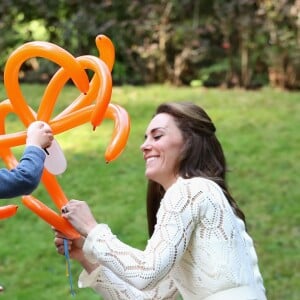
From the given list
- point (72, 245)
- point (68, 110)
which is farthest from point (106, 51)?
point (72, 245)

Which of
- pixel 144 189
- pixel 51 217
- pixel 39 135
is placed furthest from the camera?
pixel 144 189

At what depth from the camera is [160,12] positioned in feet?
35.2

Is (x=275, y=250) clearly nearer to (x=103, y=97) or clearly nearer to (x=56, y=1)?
(x=103, y=97)

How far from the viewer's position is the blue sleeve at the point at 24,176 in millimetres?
2189

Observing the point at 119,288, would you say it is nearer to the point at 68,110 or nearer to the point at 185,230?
the point at 185,230

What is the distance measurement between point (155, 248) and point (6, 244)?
11.0ft

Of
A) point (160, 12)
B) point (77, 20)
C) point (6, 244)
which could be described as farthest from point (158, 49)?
point (6, 244)

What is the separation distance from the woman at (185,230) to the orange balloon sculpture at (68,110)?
0.13 m

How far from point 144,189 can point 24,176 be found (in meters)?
4.13

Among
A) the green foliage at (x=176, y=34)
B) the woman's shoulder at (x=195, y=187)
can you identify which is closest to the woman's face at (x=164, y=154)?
the woman's shoulder at (x=195, y=187)

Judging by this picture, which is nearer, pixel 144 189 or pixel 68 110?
pixel 68 110

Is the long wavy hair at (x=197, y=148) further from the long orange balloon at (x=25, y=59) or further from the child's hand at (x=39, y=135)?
the child's hand at (x=39, y=135)

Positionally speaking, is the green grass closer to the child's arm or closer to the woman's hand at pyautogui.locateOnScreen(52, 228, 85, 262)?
the woman's hand at pyautogui.locateOnScreen(52, 228, 85, 262)

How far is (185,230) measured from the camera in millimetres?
2277
